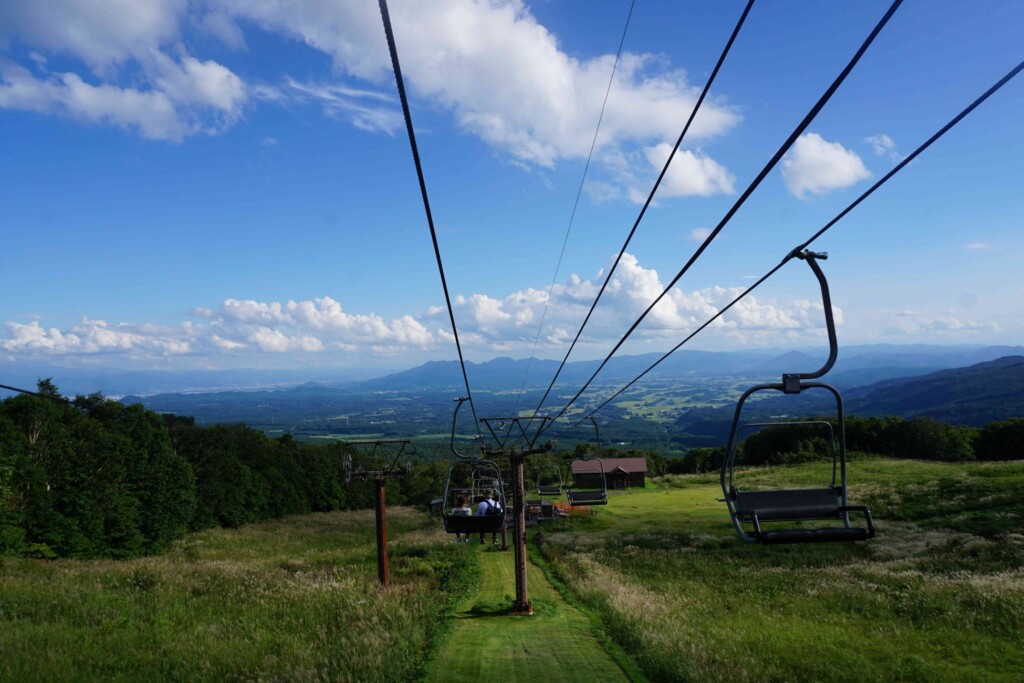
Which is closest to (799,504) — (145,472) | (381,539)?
(381,539)

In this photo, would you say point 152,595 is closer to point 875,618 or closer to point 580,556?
point 580,556

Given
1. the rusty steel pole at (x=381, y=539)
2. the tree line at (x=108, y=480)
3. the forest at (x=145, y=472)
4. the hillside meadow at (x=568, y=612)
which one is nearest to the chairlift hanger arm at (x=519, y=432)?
the rusty steel pole at (x=381, y=539)

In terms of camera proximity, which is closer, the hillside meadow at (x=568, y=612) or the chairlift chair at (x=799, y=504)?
the chairlift chair at (x=799, y=504)

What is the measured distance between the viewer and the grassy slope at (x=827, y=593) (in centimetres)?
1795

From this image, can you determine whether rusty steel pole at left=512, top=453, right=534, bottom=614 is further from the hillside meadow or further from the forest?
the forest

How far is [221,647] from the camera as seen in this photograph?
20.4 meters

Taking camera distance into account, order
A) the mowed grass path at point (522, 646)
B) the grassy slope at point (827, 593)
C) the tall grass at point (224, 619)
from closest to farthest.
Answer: the mowed grass path at point (522, 646) → the grassy slope at point (827, 593) → the tall grass at point (224, 619)

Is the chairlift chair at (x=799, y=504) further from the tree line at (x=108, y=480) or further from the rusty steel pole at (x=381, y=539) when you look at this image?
the tree line at (x=108, y=480)

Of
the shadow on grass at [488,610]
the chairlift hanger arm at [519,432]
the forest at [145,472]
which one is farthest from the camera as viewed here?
the forest at [145,472]

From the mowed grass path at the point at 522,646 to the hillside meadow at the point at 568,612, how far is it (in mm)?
A: 97

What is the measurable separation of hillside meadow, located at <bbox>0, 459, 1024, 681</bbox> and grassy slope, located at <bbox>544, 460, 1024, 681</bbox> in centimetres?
10

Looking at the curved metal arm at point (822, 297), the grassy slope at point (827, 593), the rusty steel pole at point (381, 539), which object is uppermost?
the curved metal arm at point (822, 297)

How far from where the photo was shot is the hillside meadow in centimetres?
1817

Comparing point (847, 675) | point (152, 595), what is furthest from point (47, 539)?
point (847, 675)
